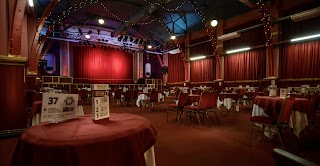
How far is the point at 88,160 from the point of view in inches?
34.5

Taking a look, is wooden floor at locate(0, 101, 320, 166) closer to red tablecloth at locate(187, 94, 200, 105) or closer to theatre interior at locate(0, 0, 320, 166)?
theatre interior at locate(0, 0, 320, 166)

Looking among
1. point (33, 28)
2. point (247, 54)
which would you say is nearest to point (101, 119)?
point (33, 28)

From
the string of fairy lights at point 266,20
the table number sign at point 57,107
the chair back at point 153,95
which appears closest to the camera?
the table number sign at point 57,107

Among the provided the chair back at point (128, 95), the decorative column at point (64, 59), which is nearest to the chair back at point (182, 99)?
the chair back at point (128, 95)

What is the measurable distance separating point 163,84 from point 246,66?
28.6 feet

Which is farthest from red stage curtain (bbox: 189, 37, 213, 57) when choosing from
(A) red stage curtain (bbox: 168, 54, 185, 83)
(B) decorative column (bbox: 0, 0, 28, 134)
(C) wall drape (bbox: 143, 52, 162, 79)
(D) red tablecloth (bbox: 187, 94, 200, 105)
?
(B) decorative column (bbox: 0, 0, 28, 134)

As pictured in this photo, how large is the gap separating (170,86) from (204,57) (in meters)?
5.14

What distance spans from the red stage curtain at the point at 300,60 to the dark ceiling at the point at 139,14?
10.2ft

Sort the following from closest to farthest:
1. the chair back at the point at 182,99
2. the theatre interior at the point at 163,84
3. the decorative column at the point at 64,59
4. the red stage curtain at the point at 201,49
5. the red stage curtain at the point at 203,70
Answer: the theatre interior at the point at 163,84 < the chair back at the point at 182,99 < the red stage curtain at the point at 203,70 < the red stage curtain at the point at 201,49 < the decorative column at the point at 64,59

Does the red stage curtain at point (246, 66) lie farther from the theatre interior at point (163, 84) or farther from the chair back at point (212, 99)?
the chair back at point (212, 99)

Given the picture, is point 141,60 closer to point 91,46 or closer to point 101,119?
point 91,46

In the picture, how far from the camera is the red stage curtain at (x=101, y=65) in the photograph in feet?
48.9

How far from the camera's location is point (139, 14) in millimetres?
11156

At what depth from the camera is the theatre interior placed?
3.68 ft
